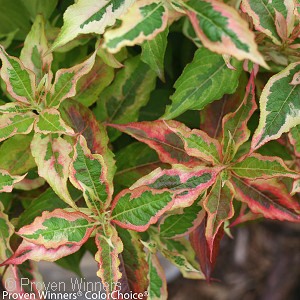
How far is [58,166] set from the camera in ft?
2.16

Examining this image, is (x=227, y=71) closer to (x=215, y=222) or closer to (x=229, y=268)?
(x=215, y=222)

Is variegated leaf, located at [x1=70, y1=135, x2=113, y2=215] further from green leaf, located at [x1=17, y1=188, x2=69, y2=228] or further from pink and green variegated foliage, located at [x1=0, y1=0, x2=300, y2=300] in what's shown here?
green leaf, located at [x1=17, y1=188, x2=69, y2=228]

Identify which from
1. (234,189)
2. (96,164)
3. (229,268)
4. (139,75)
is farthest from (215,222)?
(229,268)

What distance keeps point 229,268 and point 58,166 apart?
1416mm

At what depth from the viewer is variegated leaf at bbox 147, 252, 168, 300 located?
0.75 meters

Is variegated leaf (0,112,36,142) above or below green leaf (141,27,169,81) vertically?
below

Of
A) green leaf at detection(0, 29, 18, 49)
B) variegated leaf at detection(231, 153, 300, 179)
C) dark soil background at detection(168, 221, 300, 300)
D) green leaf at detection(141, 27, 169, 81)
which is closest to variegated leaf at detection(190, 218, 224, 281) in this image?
variegated leaf at detection(231, 153, 300, 179)

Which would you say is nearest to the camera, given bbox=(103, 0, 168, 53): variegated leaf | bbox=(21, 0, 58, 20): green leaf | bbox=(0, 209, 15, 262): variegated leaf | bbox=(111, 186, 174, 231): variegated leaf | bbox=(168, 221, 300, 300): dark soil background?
bbox=(103, 0, 168, 53): variegated leaf

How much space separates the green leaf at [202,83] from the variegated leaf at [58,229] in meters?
0.17

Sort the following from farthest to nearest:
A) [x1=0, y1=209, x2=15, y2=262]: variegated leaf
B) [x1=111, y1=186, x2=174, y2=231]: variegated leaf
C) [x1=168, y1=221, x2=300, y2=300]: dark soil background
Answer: [x1=168, y1=221, x2=300, y2=300]: dark soil background
[x1=0, y1=209, x2=15, y2=262]: variegated leaf
[x1=111, y1=186, x2=174, y2=231]: variegated leaf

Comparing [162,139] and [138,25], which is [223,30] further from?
[162,139]

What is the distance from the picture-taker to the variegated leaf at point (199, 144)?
0.64 metres

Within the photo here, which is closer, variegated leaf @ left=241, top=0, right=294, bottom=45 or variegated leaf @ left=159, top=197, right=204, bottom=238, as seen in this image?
variegated leaf @ left=241, top=0, right=294, bottom=45

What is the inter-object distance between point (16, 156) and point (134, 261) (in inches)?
8.3
